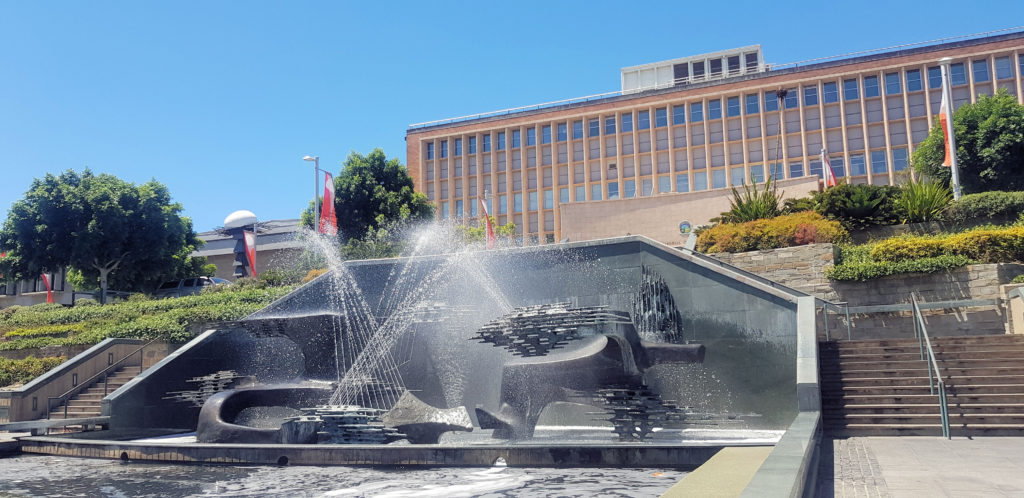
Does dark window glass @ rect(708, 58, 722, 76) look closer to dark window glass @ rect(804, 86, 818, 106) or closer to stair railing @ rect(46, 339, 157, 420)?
dark window glass @ rect(804, 86, 818, 106)

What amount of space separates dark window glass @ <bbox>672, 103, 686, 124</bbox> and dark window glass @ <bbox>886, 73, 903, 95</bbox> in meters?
15.3

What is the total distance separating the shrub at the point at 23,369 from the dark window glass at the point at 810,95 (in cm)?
5366

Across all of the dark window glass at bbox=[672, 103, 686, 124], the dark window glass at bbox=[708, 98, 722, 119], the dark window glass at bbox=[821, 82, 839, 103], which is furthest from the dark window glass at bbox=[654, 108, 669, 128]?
the dark window glass at bbox=[821, 82, 839, 103]

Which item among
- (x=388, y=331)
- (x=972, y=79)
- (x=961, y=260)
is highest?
(x=972, y=79)

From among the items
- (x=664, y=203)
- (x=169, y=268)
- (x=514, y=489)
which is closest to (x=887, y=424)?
(x=514, y=489)

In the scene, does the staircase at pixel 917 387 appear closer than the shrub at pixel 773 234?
Yes

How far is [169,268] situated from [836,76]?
1920 inches

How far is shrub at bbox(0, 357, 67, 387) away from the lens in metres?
20.4

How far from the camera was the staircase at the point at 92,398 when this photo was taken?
18013 millimetres

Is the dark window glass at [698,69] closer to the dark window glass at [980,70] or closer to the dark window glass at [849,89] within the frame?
the dark window glass at [849,89]

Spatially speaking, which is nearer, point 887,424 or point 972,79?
point 887,424

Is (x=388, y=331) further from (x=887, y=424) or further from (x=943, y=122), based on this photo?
(x=943, y=122)

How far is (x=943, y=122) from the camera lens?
84.4 feet

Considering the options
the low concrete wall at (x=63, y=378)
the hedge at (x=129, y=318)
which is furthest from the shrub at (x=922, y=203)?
the low concrete wall at (x=63, y=378)
